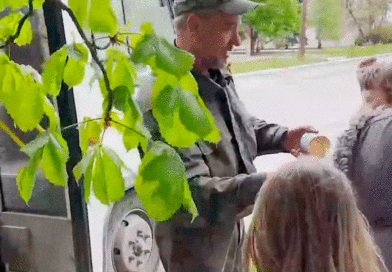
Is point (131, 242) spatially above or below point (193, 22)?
below

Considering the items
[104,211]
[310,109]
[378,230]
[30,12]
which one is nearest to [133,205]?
[104,211]

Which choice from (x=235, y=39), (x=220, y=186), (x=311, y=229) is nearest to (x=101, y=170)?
(x=311, y=229)

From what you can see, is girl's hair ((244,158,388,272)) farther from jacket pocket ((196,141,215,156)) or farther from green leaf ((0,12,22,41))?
Result: green leaf ((0,12,22,41))

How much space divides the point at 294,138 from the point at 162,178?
31.4 inches

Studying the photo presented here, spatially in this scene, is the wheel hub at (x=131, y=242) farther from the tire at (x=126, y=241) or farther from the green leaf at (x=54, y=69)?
the green leaf at (x=54, y=69)

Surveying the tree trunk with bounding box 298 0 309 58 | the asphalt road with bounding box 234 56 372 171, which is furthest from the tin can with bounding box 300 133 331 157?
the tree trunk with bounding box 298 0 309 58

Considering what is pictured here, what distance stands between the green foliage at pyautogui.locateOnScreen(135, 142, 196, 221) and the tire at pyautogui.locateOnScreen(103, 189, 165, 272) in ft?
3.85

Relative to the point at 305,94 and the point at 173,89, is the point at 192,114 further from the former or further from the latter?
the point at 305,94

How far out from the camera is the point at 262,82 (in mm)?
1639

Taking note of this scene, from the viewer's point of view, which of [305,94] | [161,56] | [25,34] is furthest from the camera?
[305,94]

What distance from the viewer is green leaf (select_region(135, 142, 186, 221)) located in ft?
2.19

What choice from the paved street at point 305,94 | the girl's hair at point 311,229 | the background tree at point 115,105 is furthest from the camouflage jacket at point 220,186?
the background tree at point 115,105

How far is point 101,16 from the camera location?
68 centimetres

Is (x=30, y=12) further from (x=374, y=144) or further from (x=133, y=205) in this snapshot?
(x=133, y=205)
